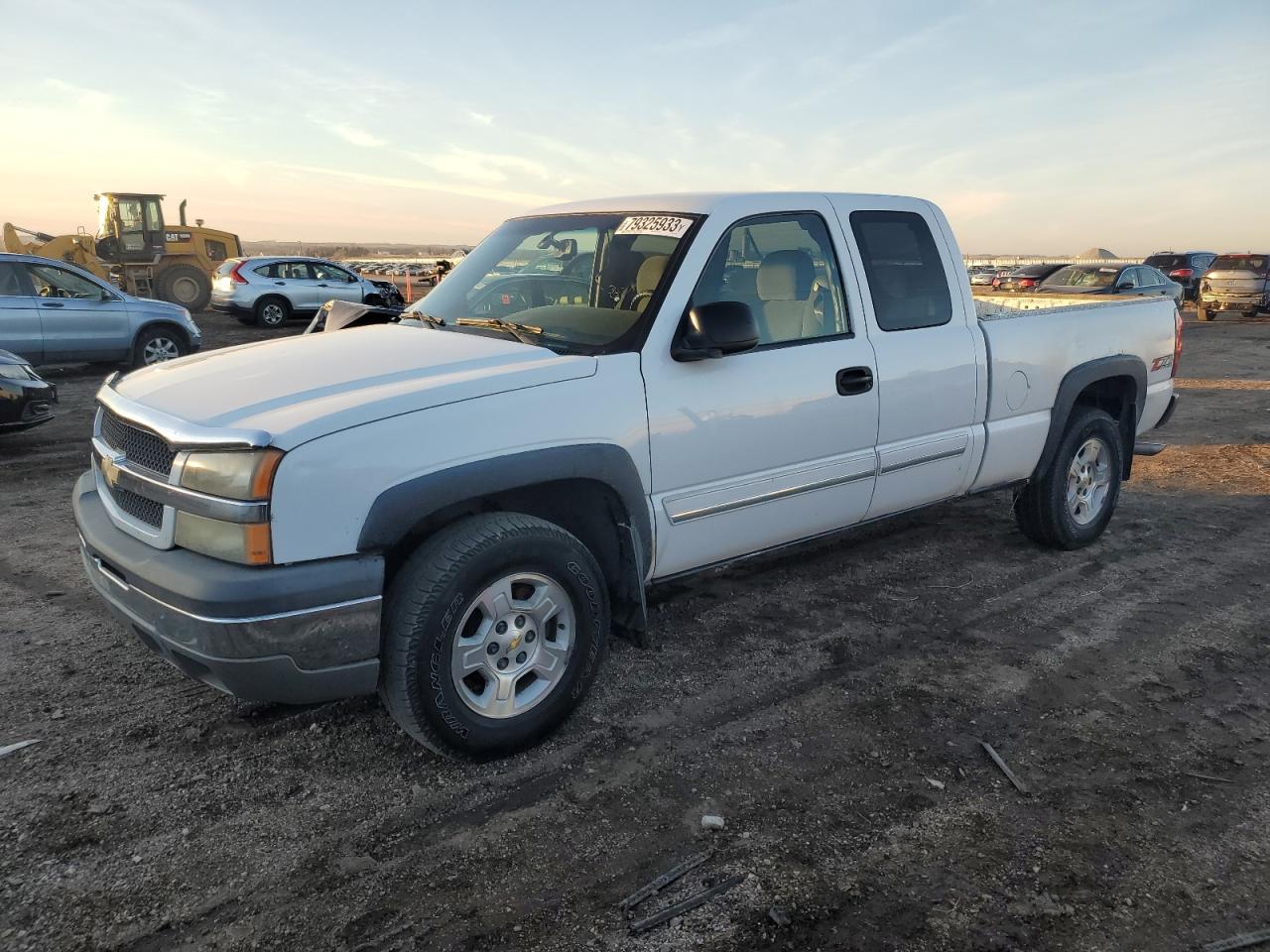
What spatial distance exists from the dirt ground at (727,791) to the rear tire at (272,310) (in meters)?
16.8

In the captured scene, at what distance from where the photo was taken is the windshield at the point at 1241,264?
75.5ft

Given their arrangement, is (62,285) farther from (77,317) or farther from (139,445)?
(139,445)

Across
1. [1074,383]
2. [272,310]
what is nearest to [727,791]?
[1074,383]

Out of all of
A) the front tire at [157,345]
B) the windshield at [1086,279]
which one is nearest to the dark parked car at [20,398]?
the front tire at [157,345]

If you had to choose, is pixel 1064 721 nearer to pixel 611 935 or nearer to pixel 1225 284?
pixel 611 935

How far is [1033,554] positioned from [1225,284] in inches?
883

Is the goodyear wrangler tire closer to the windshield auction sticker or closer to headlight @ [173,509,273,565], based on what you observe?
headlight @ [173,509,273,565]

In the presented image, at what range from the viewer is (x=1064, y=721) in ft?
11.3

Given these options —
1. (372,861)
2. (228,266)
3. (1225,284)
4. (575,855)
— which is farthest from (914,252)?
(1225,284)

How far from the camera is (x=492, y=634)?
3.05 metres

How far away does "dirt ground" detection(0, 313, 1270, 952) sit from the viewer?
94.7 inches

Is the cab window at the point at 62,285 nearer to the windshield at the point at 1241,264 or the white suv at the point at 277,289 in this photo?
the white suv at the point at 277,289

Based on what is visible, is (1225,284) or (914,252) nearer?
(914,252)

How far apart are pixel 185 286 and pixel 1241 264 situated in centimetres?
2768
